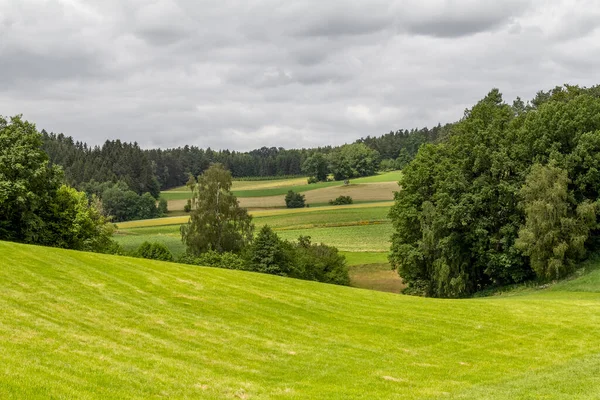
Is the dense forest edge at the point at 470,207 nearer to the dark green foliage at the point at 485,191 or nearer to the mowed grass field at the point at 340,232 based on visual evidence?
the dark green foliage at the point at 485,191

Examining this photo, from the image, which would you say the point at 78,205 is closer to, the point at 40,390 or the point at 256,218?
the point at 40,390

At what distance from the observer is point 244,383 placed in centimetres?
1838

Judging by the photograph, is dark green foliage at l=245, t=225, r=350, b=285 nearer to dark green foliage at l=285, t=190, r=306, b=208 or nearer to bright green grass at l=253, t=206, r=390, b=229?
bright green grass at l=253, t=206, r=390, b=229

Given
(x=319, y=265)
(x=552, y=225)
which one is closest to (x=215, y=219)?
(x=319, y=265)

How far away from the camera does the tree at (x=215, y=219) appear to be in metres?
76.9

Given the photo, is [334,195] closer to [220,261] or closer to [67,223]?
[220,261]

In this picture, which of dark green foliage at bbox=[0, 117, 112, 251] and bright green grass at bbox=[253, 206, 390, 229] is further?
bright green grass at bbox=[253, 206, 390, 229]

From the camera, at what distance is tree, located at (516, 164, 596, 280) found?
177 ft

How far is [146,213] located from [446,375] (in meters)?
151

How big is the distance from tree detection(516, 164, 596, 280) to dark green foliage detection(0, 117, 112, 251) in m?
48.8

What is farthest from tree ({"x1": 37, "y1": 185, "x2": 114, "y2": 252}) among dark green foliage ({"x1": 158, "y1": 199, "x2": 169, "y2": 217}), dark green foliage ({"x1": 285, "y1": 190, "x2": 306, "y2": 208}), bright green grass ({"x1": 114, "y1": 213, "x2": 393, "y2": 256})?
dark green foliage ({"x1": 158, "y1": 199, "x2": 169, "y2": 217})

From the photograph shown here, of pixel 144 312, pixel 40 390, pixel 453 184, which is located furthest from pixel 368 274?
pixel 40 390

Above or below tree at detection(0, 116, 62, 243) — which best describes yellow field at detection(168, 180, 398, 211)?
below

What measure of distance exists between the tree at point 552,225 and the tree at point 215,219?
126 feet
